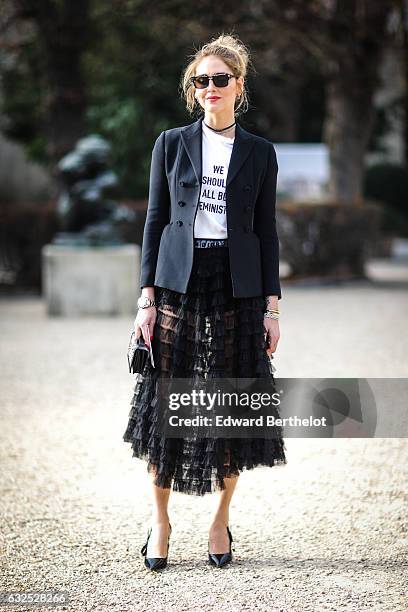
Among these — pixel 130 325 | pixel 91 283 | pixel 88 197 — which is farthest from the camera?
pixel 88 197

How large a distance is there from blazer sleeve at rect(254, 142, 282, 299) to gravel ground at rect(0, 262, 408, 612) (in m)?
1.00

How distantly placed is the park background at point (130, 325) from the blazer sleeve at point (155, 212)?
0.83 metres

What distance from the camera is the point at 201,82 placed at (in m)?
3.27

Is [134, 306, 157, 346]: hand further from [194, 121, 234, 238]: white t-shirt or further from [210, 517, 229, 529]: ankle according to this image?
[210, 517, 229, 529]: ankle

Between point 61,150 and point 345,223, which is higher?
point 61,150

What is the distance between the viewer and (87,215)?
1079 cm

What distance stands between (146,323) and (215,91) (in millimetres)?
838

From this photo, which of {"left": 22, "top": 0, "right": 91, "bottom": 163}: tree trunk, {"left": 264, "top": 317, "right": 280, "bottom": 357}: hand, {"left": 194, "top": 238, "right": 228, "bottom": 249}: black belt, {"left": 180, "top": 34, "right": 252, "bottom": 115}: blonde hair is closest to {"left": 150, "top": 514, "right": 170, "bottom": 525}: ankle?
{"left": 264, "top": 317, "right": 280, "bottom": 357}: hand

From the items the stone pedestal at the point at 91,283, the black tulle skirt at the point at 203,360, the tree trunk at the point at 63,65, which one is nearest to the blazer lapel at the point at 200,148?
the black tulle skirt at the point at 203,360

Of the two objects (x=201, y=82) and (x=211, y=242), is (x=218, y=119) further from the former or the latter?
(x=211, y=242)

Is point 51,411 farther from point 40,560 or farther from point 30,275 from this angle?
point 30,275

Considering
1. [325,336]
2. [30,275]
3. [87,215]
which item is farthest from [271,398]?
[30,275]

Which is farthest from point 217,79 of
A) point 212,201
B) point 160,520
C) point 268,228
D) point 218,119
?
point 160,520

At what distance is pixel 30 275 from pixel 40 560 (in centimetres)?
1018
